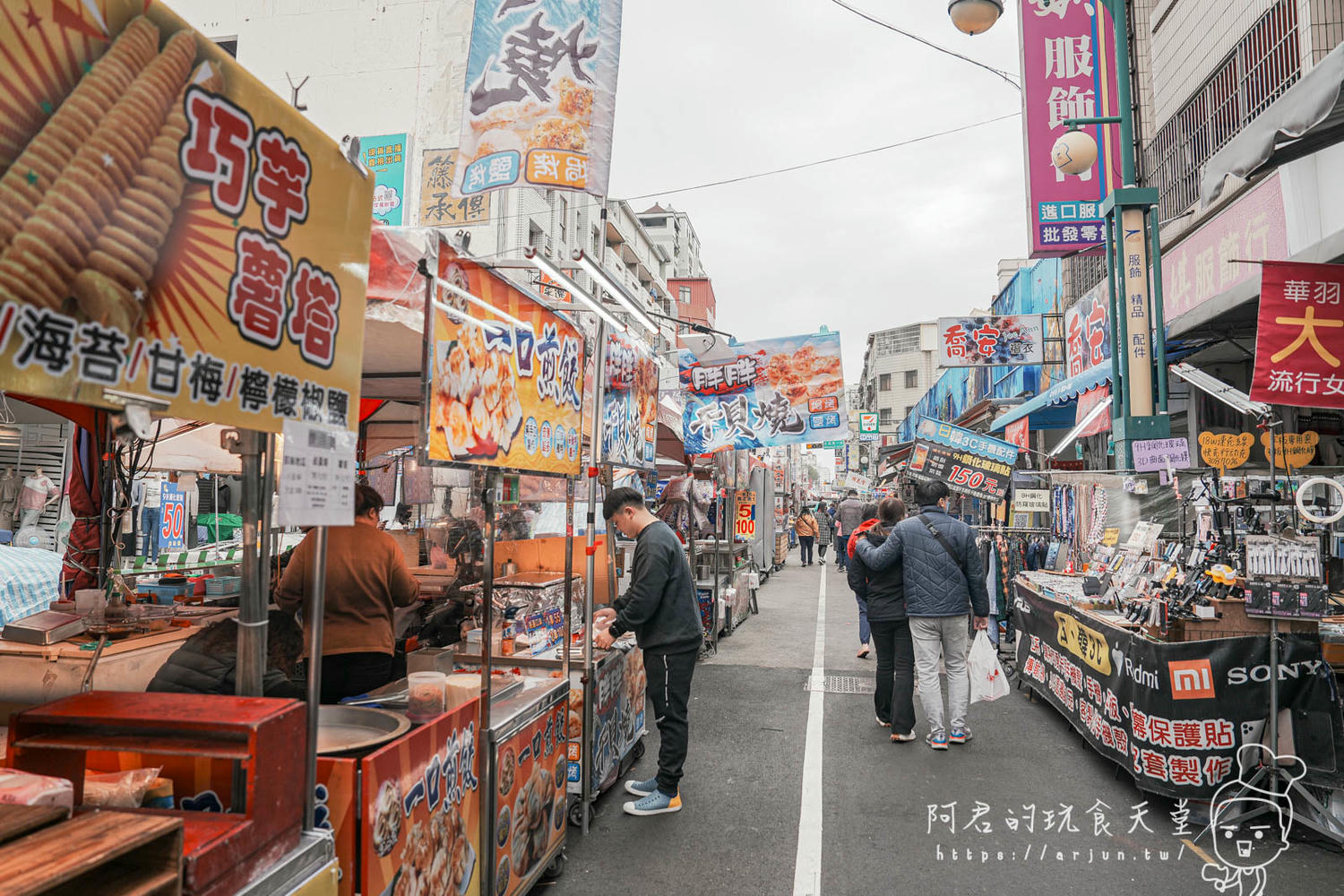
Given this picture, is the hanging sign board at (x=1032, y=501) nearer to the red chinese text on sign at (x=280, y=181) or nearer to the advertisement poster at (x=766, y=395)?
the advertisement poster at (x=766, y=395)

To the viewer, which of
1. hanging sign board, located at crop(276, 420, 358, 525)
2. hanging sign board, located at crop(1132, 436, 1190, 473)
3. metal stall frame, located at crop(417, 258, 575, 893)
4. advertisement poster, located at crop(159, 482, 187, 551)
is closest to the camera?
hanging sign board, located at crop(276, 420, 358, 525)

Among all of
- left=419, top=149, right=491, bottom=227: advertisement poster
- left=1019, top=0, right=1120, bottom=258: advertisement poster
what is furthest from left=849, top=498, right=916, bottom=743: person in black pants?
left=419, top=149, right=491, bottom=227: advertisement poster

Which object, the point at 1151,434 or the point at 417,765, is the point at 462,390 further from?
the point at 1151,434

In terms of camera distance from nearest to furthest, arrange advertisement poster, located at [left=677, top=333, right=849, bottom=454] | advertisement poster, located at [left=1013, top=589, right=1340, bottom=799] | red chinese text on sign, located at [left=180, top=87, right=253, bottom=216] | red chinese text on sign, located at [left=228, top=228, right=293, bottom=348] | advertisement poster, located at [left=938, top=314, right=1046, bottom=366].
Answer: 1. red chinese text on sign, located at [left=180, top=87, right=253, bottom=216]
2. red chinese text on sign, located at [left=228, top=228, right=293, bottom=348]
3. advertisement poster, located at [left=1013, top=589, right=1340, bottom=799]
4. advertisement poster, located at [left=677, top=333, right=849, bottom=454]
5. advertisement poster, located at [left=938, top=314, right=1046, bottom=366]

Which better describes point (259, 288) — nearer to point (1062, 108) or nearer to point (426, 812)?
point (426, 812)

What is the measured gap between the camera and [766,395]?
10633 mm

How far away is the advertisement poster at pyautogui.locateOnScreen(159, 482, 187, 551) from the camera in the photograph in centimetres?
1452

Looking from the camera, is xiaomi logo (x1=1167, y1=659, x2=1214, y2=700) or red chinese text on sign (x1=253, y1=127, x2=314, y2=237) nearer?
red chinese text on sign (x1=253, y1=127, x2=314, y2=237)

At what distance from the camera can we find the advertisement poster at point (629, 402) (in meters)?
5.27

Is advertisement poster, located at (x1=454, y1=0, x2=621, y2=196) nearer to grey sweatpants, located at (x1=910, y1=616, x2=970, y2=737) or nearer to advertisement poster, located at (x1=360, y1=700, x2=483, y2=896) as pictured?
advertisement poster, located at (x1=360, y1=700, x2=483, y2=896)

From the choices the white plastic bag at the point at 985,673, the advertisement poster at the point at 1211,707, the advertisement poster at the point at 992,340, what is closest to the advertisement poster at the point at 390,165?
the advertisement poster at the point at 992,340

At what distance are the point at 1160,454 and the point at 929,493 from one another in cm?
277

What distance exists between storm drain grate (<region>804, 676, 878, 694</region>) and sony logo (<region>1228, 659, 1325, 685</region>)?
142 inches

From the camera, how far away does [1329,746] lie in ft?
14.4
